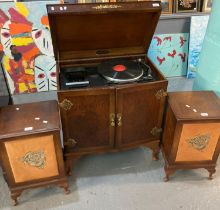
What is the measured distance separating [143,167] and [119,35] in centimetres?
82

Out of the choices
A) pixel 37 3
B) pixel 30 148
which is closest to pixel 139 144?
pixel 30 148

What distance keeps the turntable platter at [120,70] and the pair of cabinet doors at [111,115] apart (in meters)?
0.08

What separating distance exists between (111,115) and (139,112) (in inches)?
6.2

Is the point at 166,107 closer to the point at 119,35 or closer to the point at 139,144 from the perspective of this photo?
the point at 139,144

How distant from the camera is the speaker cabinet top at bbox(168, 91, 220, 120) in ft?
4.05

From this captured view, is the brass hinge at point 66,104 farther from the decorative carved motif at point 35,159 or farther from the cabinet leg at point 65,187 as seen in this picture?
the cabinet leg at point 65,187

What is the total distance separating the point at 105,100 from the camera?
1.21 m

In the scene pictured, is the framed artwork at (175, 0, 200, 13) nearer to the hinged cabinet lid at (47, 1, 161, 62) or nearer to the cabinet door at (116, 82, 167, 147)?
the hinged cabinet lid at (47, 1, 161, 62)

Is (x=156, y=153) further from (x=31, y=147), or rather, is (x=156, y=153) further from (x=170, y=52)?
(x=170, y=52)

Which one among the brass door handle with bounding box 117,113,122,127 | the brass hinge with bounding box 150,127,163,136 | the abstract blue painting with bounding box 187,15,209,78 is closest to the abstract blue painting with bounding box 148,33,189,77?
the abstract blue painting with bounding box 187,15,209,78

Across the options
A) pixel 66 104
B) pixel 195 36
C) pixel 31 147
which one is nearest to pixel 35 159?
pixel 31 147

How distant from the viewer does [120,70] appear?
132 cm

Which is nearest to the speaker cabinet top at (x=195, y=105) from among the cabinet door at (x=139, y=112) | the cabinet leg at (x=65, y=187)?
the cabinet door at (x=139, y=112)

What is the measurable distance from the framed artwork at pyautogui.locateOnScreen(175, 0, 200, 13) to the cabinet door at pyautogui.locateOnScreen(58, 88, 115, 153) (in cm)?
121
